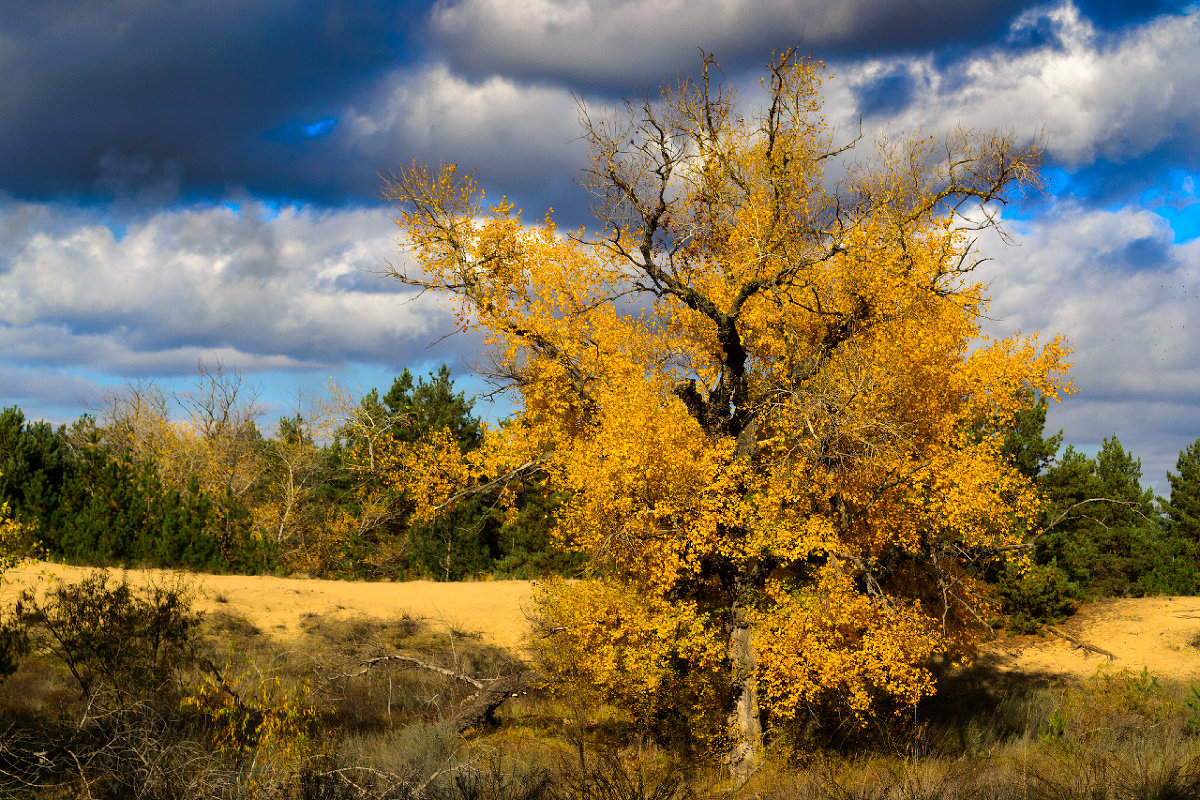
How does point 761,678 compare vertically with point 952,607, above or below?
below

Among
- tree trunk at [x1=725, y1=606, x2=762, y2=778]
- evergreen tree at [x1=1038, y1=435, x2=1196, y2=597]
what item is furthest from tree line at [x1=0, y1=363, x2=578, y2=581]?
evergreen tree at [x1=1038, y1=435, x2=1196, y2=597]

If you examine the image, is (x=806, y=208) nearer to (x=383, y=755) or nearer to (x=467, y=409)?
(x=383, y=755)

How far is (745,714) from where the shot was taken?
1669 cm

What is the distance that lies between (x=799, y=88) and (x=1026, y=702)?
16.7m

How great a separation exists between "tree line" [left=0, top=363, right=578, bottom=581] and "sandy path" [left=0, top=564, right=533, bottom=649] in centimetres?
135

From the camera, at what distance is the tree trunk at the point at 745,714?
16453 mm

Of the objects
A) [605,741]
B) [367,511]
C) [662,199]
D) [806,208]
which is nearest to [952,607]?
[605,741]

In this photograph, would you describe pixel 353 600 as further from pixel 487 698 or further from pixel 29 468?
pixel 487 698

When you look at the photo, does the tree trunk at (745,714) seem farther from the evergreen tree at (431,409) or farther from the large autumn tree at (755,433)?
the evergreen tree at (431,409)

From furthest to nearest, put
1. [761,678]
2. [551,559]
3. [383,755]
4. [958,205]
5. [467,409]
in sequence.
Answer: [467,409]
[551,559]
[958,205]
[761,678]
[383,755]

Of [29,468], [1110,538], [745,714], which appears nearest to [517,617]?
[745,714]

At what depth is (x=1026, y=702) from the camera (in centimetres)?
2259

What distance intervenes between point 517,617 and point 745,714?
1335 cm

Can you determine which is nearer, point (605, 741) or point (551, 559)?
point (605, 741)
